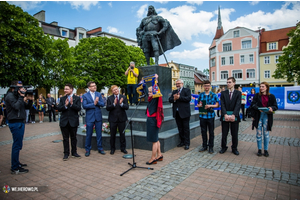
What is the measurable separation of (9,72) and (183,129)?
1633 centimetres

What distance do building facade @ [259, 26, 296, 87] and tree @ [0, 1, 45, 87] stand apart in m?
40.2

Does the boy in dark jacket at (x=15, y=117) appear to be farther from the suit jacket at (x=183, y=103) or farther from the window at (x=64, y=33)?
the window at (x=64, y=33)

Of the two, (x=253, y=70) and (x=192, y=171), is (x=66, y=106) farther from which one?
(x=253, y=70)

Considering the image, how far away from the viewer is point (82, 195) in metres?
3.43

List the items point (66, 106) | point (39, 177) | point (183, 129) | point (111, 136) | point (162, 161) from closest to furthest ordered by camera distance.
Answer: point (39, 177) → point (162, 161) → point (66, 106) → point (111, 136) → point (183, 129)

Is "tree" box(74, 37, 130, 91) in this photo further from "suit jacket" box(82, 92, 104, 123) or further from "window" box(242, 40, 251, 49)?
"suit jacket" box(82, 92, 104, 123)

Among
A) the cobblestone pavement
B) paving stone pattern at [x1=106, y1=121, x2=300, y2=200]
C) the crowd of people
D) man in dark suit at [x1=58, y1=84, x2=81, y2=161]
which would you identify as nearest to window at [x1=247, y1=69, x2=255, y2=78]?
the cobblestone pavement

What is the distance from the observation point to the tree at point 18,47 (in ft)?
52.1

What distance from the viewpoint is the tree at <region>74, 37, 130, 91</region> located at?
3241cm

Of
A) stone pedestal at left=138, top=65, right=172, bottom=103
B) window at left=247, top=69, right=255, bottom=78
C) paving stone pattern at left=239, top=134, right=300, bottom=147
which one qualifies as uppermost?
window at left=247, top=69, right=255, bottom=78

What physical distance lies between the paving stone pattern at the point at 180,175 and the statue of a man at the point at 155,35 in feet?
17.2

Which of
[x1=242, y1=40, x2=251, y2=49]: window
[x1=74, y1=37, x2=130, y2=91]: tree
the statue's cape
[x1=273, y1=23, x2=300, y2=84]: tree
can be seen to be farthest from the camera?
[x1=242, y1=40, x2=251, y2=49]: window

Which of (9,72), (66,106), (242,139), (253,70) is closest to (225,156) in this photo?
(242,139)

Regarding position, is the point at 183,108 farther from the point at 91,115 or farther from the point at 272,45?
the point at 272,45
